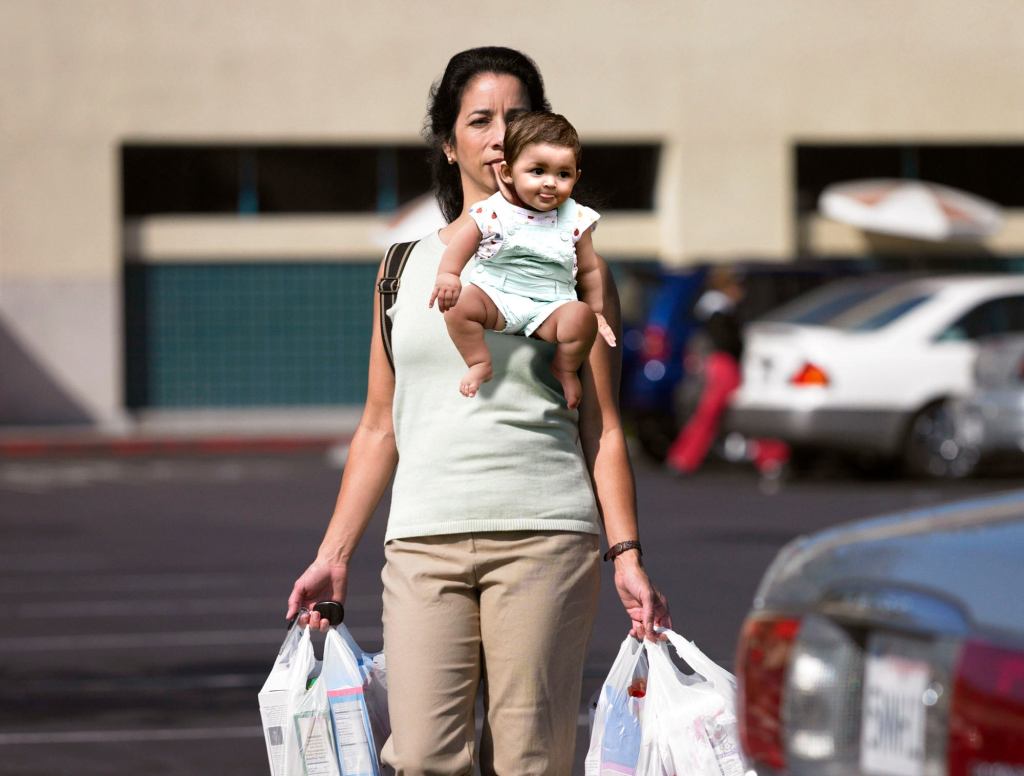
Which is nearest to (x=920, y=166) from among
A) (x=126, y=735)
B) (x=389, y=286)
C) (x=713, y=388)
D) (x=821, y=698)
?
(x=713, y=388)

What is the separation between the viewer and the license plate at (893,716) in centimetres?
280

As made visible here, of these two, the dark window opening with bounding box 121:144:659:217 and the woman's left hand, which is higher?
the dark window opening with bounding box 121:144:659:217

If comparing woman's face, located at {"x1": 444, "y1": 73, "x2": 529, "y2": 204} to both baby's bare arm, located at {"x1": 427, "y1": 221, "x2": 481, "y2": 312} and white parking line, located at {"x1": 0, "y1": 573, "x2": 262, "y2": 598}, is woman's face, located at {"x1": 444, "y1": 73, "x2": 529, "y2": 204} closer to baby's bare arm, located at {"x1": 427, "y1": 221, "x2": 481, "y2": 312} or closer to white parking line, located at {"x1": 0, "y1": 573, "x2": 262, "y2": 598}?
baby's bare arm, located at {"x1": 427, "y1": 221, "x2": 481, "y2": 312}

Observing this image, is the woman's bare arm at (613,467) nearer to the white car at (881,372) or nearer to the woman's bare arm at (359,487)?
the woman's bare arm at (359,487)

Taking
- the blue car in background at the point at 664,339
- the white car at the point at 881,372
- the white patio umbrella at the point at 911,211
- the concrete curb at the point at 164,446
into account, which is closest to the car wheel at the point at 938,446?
the white car at the point at 881,372

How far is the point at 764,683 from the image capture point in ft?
10.4

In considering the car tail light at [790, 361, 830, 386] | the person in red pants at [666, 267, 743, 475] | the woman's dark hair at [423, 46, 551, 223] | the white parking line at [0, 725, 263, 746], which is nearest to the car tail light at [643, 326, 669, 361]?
the person in red pants at [666, 267, 743, 475]

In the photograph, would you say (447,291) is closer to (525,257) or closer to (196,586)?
Result: (525,257)

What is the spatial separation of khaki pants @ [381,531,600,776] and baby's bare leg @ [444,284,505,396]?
30 centimetres

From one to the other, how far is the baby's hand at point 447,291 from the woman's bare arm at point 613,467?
0.30 metres

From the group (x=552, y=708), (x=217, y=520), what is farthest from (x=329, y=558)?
(x=217, y=520)

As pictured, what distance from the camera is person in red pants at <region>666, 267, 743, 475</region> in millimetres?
16906

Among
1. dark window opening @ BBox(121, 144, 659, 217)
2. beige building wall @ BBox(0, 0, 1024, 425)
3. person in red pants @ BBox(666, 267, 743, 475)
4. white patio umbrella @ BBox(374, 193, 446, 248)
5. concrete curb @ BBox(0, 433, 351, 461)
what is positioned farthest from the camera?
dark window opening @ BBox(121, 144, 659, 217)

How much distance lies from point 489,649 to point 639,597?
0.32 metres
